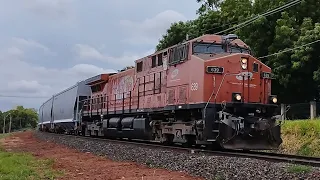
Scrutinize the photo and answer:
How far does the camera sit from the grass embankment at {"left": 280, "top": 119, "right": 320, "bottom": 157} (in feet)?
48.1

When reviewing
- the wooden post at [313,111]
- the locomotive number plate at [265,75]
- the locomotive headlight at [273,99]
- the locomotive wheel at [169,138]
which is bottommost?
the locomotive wheel at [169,138]

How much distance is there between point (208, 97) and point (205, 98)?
0.11m

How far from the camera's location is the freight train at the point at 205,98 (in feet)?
40.1

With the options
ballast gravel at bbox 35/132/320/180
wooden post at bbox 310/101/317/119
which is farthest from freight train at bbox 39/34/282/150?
wooden post at bbox 310/101/317/119

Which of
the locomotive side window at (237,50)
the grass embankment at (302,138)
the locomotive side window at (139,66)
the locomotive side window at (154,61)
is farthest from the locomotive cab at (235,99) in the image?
the locomotive side window at (139,66)

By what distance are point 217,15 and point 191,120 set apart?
21.2 metres

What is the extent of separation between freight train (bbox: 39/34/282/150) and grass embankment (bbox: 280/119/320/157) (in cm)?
258

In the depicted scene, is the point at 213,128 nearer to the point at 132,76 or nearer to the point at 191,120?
the point at 191,120

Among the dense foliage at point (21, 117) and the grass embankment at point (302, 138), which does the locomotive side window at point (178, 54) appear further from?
the dense foliage at point (21, 117)

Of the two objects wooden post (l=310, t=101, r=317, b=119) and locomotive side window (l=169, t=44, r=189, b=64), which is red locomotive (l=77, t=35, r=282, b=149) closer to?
locomotive side window (l=169, t=44, r=189, b=64)

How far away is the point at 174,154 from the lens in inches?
450

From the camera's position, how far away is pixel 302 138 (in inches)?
617

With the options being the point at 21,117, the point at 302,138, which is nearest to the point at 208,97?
Answer: the point at 302,138

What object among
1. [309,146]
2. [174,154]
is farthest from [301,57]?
[174,154]
